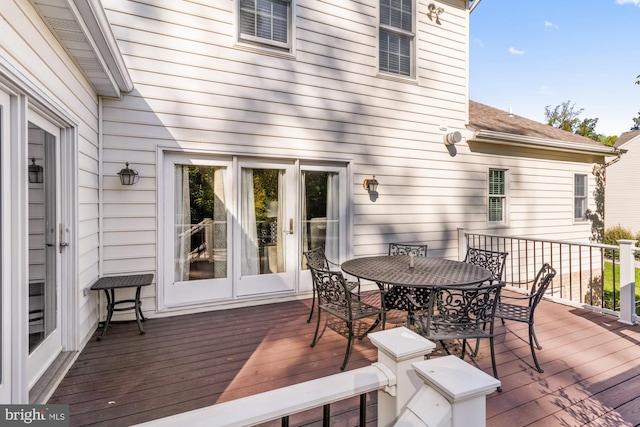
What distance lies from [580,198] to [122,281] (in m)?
9.39

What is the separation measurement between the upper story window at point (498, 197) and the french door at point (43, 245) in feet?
22.4

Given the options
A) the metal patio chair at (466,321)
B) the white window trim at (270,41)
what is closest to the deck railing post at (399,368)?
the metal patio chair at (466,321)

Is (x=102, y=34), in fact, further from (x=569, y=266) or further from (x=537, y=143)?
(x=537, y=143)

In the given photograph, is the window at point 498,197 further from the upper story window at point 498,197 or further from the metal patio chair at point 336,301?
the metal patio chair at point 336,301

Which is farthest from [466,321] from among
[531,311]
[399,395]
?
[399,395]

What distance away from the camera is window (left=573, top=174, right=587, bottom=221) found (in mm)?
7547

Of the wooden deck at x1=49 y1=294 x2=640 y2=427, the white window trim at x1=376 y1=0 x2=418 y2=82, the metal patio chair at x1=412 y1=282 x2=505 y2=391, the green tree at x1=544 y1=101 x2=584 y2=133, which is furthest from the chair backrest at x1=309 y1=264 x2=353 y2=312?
the green tree at x1=544 y1=101 x2=584 y2=133

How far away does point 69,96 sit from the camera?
108 inches

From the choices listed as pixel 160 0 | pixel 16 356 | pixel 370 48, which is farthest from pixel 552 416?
pixel 160 0

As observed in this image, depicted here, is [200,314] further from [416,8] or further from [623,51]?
[623,51]

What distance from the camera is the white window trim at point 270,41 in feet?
14.0

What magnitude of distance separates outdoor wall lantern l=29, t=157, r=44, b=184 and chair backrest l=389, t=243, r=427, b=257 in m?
4.14

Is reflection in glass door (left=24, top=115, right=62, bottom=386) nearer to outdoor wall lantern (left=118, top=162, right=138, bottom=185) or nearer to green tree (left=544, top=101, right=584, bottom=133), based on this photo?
outdoor wall lantern (left=118, top=162, right=138, bottom=185)

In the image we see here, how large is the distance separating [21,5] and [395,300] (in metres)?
3.66
